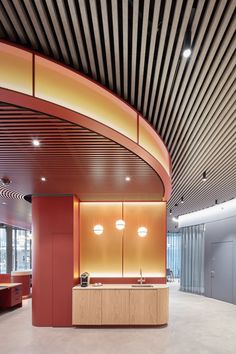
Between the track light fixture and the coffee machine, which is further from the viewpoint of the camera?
the coffee machine

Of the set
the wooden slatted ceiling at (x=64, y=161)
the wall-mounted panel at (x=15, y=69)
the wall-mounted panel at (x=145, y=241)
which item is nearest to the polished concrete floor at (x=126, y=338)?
the wall-mounted panel at (x=145, y=241)

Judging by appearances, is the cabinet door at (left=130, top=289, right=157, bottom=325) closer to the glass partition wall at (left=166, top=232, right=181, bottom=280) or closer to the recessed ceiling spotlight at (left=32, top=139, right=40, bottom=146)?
the recessed ceiling spotlight at (left=32, top=139, right=40, bottom=146)

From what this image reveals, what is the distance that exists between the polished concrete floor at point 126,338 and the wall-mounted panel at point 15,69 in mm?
5008

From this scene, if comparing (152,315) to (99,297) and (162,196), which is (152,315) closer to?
(99,297)

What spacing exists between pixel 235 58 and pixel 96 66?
1292 millimetres

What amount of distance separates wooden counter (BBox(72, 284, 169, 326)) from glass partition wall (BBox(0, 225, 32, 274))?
11368mm

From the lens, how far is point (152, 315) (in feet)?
26.1

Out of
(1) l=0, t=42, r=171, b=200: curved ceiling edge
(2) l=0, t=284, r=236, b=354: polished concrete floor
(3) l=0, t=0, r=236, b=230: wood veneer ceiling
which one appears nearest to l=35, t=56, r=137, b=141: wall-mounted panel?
(1) l=0, t=42, r=171, b=200: curved ceiling edge

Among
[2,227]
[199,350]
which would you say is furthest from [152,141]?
[2,227]

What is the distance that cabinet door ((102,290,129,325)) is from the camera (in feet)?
26.1

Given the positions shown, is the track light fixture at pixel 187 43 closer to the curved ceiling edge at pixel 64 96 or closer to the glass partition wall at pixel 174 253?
the curved ceiling edge at pixel 64 96

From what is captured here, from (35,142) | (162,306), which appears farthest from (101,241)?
(35,142)

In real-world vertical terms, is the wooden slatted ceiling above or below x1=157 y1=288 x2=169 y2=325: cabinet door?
above

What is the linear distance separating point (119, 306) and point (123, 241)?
1.80 metres
